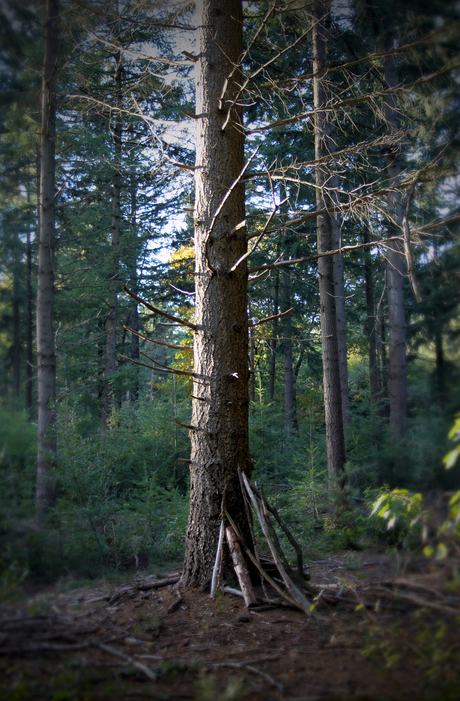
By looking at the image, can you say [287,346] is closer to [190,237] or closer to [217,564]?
[190,237]

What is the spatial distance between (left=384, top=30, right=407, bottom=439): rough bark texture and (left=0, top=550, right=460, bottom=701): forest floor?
135 cm

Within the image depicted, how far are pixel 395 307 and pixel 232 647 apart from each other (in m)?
3.53

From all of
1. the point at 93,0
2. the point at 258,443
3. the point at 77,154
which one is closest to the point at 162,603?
the point at 258,443

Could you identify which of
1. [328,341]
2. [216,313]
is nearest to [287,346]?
[328,341]

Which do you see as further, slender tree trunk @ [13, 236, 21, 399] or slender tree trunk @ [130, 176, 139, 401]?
slender tree trunk @ [130, 176, 139, 401]

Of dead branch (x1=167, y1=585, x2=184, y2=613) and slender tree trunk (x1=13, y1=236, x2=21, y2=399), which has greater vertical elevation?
slender tree trunk (x1=13, y1=236, x2=21, y2=399)

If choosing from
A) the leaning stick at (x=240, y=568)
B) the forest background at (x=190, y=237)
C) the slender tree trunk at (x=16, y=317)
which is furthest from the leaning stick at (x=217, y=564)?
the slender tree trunk at (x=16, y=317)

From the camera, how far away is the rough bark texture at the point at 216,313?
3631 millimetres

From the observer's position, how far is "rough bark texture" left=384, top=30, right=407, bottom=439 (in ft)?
10.9

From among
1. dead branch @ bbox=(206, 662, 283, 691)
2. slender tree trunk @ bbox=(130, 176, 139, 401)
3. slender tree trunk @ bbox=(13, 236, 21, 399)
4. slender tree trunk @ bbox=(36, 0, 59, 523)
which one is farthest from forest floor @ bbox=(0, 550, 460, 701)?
slender tree trunk @ bbox=(130, 176, 139, 401)

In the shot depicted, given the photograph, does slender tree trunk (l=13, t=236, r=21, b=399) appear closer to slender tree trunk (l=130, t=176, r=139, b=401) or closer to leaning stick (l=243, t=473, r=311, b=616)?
leaning stick (l=243, t=473, r=311, b=616)

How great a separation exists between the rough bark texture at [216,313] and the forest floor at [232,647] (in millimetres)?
678

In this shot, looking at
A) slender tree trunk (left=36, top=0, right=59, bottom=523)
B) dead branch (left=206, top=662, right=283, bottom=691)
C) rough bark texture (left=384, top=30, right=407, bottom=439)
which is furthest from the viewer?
slender tree trunk (left=36, top=0, right=59, bottom=523)

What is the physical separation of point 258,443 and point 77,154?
6226mm
